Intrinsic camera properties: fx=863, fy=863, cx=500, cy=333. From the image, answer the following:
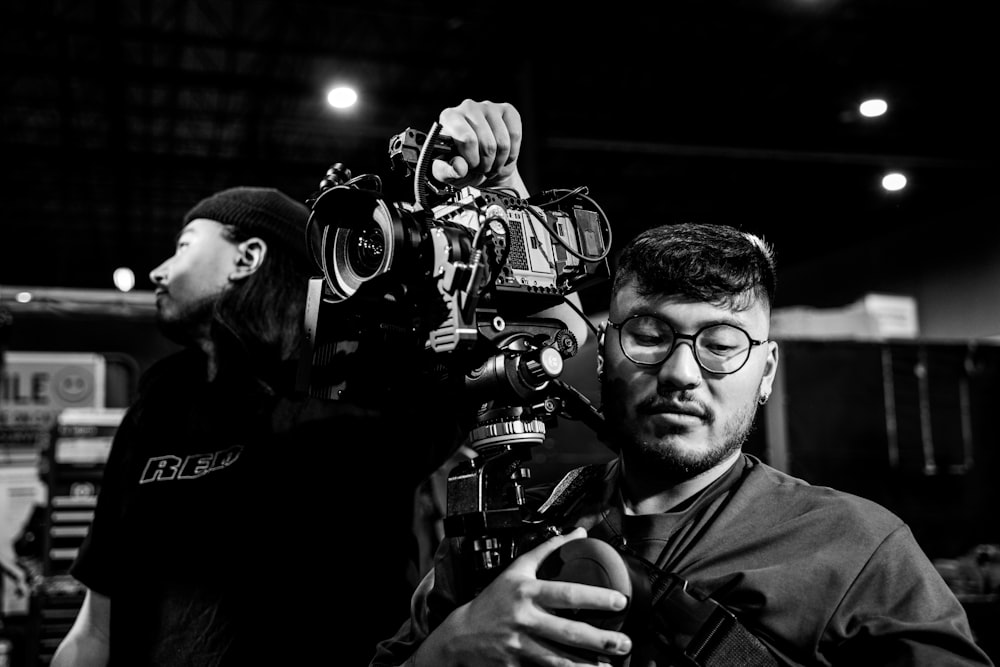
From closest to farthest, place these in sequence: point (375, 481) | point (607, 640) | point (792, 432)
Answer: point (607, 640), point (375, 481), point (792, 432)

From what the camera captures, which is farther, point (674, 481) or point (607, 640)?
point (674, 481)

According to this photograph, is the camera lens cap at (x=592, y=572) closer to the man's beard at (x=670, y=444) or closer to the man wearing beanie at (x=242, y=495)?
the man's beard at (x=670, y=444)

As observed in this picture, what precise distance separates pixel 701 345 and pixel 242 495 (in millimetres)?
950

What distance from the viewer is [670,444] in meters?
1.29

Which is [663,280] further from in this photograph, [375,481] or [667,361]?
[375,481]

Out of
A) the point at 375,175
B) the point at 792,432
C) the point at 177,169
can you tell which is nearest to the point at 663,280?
the point at 375,175

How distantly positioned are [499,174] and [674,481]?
1.88 ft

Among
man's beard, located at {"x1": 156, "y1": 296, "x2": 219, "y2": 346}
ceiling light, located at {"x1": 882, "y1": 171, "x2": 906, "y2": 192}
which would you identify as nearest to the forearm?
man's beard, located at {"x1": 156, "y1": 296, "x2": 219, "y2": 346}

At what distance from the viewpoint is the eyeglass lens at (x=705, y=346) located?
4.23 ft

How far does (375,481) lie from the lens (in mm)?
1737

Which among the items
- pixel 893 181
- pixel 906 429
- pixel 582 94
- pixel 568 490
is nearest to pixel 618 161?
pixel 582 94

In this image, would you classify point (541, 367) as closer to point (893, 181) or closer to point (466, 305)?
point (466, 305)

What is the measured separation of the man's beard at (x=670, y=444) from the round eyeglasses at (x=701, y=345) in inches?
2.4

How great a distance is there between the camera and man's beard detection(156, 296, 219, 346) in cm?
181
